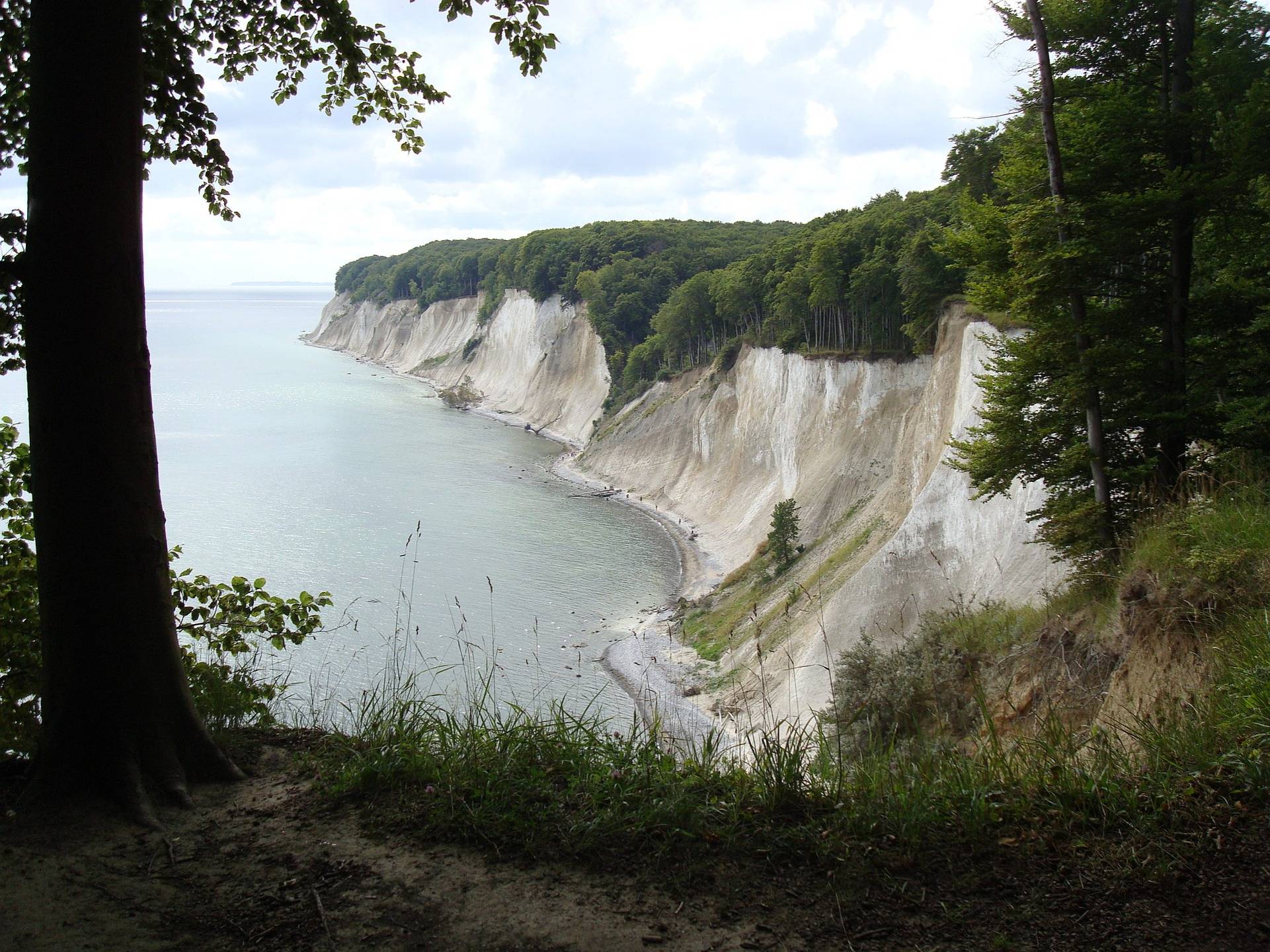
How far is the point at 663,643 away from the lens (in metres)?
31.2

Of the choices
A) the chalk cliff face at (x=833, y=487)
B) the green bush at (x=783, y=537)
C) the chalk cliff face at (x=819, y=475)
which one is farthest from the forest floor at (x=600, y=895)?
the green bush at (x=783, y=537)

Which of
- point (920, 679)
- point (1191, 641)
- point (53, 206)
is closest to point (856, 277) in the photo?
point (920, 679)

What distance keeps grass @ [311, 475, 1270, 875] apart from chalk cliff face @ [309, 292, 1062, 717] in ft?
2.76

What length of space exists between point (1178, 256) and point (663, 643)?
2143 centimetres

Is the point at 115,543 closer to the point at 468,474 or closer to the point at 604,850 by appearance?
the point at 604,850

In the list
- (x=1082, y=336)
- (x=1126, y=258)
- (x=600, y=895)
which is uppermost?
(x=1126, y=258)

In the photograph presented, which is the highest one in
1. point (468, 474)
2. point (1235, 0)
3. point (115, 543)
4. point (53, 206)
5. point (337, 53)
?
point (1235, 0)

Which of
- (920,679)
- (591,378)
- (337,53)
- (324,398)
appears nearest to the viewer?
(337,53)

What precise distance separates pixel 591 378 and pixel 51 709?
73150mm

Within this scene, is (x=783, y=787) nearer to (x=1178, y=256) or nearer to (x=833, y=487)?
(x=1178, y=256)

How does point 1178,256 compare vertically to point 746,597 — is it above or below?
above

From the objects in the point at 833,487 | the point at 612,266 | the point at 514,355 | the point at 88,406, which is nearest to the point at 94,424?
the point at 88,406

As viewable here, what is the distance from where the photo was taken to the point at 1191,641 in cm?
750

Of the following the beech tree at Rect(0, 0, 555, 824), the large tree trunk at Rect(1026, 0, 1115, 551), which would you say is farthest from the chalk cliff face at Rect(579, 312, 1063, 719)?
the beech tree at Rect(0, 0, 555, 824)
